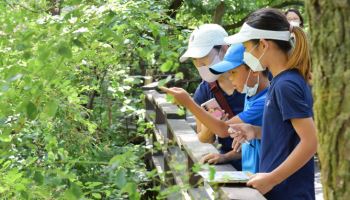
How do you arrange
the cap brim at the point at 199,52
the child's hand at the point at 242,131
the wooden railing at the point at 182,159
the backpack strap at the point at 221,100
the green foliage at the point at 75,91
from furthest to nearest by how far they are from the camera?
the cap brim at the point at 199,52 → the backpack strap at the point at 221,100 → the green foliage at the point at 75,91 → the child's hand at the point at 242,131 → the wooden railing at the point at 182,159

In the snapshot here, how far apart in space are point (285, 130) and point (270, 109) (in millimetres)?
105

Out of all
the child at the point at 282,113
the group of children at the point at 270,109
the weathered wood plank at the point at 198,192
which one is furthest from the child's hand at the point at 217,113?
the weathered wood plank at the point at 198,192

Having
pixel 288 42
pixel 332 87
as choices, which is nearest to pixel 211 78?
pixel 288 42

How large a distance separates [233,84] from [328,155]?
69.2 inches

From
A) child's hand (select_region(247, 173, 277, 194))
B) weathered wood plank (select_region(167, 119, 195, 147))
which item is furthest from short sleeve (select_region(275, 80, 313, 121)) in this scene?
weathered wood plank (select_region(167, 119, 195, 147))

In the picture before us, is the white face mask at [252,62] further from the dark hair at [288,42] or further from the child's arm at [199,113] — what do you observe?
the child's arm at [199,113]

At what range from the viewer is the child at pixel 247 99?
9.98ft

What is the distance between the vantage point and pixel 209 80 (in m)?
3.54

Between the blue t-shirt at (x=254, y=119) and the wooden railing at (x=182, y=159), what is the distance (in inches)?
4.1

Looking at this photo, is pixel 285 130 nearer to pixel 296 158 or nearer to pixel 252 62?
pixel 296 158

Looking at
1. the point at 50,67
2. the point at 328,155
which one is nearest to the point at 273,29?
the point at 50,67

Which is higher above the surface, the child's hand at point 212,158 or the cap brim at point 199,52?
the cap brim at point 199,52

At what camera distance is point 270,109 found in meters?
2.67

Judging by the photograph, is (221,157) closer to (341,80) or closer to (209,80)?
(209,80)
